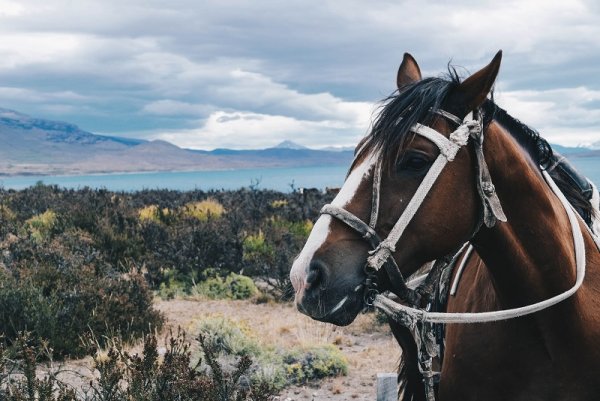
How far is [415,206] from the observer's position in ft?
7.66

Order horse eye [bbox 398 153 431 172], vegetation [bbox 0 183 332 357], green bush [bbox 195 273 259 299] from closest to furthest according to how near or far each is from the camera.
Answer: horse eye [bbox 398 153 431 172] < vegetation [bbox 0 183 332 357] < green bush [bbox 195 273 259 299]

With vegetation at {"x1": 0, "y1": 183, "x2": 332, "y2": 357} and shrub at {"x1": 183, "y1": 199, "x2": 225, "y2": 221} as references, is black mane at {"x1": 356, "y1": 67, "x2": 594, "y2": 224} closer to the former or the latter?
vegetation at {"x1": 0, "y1": 183, "x2": 332, "y2": 357}

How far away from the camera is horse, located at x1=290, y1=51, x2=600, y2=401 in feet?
7.65

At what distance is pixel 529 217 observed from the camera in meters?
2.62

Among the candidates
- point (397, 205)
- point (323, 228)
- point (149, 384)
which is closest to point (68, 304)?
point (149, 384)

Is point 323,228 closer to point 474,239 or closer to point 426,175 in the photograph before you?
point 426,175

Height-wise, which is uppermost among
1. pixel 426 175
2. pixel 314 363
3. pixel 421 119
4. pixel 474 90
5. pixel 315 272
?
pixel 474 90

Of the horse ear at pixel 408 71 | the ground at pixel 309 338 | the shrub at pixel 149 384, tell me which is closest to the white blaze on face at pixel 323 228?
the horse ear at pixel 408 71

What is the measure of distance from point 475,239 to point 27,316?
571 cm

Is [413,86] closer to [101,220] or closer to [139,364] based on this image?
[139,364]

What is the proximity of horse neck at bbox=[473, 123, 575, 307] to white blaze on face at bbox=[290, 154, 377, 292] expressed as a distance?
1.68ft

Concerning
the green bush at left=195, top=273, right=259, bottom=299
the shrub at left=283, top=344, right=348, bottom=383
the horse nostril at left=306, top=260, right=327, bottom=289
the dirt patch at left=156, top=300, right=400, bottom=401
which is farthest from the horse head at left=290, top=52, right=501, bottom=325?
the green bush at left=195, top=273, right=259, bottom=299

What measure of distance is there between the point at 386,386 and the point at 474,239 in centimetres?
207

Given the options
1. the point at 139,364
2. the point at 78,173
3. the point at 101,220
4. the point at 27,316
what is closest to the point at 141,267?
the point at 101,220
